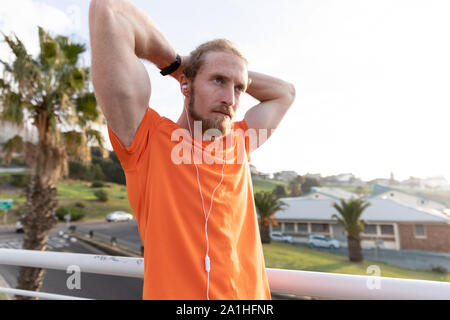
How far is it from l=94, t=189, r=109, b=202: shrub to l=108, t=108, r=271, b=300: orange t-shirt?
41091mm

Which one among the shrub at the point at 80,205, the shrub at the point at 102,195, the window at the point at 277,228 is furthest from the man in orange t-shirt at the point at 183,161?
the shrub at the point at 102,195

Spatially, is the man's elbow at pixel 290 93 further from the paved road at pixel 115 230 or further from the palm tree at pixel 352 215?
the paved road at pixel 115 230

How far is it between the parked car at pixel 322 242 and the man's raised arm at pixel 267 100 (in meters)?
28.5

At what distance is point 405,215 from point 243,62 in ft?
96.3

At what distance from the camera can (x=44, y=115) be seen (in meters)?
5.80

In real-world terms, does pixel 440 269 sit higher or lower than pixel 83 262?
lower

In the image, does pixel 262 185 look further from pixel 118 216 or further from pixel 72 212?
pixel 72 212

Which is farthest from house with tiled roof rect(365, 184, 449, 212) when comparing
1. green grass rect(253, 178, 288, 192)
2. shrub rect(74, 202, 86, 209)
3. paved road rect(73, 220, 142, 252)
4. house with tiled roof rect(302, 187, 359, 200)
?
shrub rect(74, 202, 86, 209)

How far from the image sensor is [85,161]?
6.14 metres

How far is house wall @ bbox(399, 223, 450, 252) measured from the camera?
77.7 feet

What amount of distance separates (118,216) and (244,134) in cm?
3715

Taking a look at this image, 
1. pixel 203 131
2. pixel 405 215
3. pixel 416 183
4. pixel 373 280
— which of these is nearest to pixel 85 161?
pixel 203 131

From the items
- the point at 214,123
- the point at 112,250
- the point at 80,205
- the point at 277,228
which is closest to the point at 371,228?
the point at 277,228
